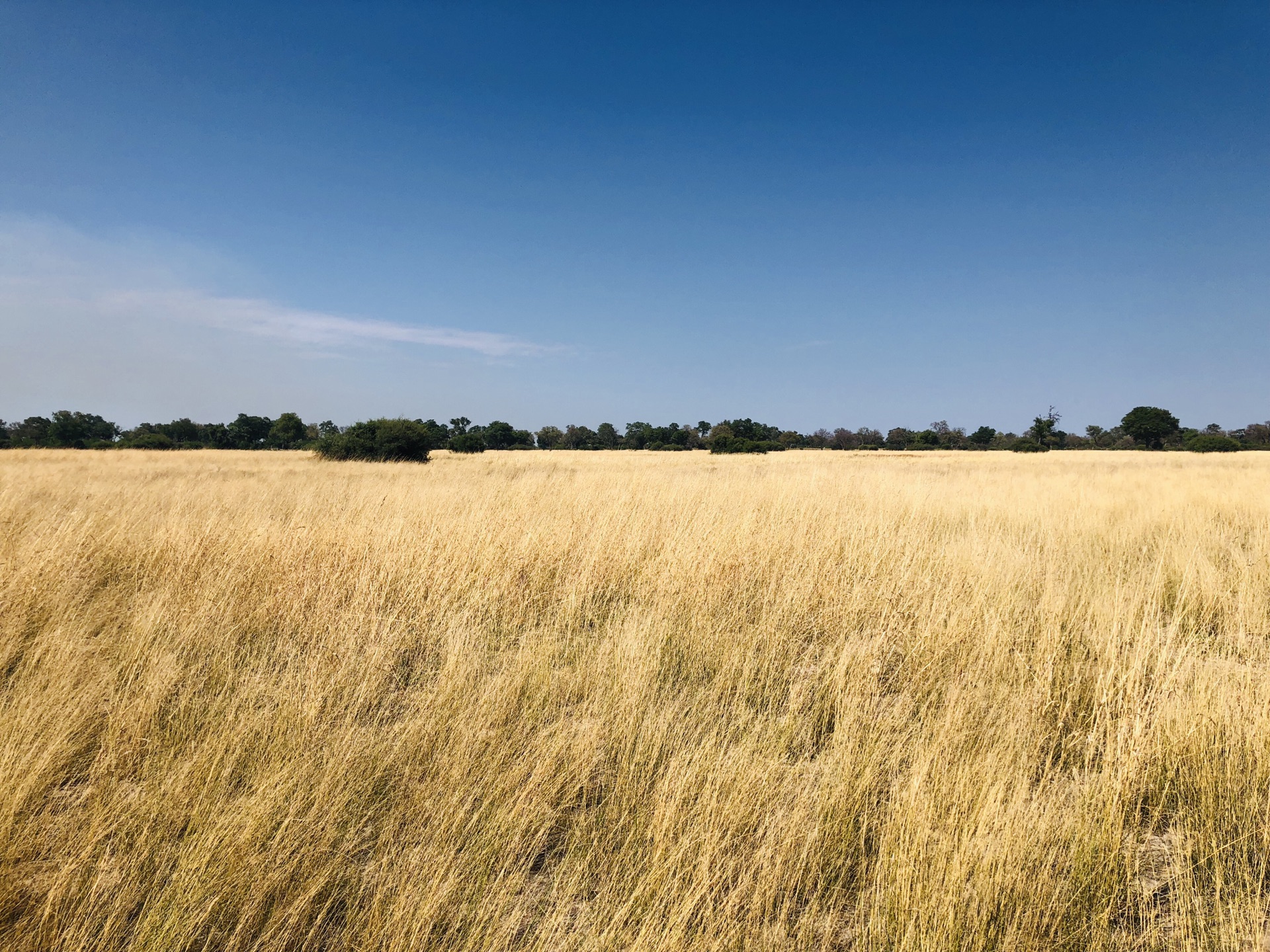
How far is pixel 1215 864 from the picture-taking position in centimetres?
190

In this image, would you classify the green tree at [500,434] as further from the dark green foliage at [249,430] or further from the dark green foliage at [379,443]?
the dark green foliage at [379,443]

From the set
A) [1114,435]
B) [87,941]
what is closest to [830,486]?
[87,941]

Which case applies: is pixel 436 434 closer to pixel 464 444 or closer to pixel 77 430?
pixel 464 444

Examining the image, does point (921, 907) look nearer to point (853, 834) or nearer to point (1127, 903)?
point (853, 834)

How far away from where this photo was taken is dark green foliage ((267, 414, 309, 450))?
65375 millimetres

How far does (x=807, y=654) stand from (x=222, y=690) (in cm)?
338

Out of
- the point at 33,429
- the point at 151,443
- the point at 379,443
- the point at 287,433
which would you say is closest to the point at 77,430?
the point at 33,429

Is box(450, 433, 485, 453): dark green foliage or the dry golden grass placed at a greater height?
box(450, 433, 485, 453): dark green foliage

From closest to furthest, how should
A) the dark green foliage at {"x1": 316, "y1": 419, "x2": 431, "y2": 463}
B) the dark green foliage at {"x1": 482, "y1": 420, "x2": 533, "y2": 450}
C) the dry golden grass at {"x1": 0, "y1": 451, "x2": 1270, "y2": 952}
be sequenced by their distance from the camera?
the dry golden grass at {"x1": 0, "y1": 451, "x2": 1270, "y2": 952}
the dark green foliage at {"x1": 316, "y1": 419, "x2": 431, "y2": 463}
the dark green foliage at {"x1": 482, "y1": 420, "x2": 533, "y2": 450}

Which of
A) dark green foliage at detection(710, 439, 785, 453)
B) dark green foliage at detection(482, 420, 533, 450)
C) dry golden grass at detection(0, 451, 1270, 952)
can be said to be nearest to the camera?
dry golden grass at detection(0, 451, 1270, 952)

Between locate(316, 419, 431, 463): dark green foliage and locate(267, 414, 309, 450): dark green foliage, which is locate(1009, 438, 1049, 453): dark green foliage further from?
locate(267, 414, 309, 450): dark green foliage

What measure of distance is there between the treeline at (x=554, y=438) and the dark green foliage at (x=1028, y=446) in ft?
0.56

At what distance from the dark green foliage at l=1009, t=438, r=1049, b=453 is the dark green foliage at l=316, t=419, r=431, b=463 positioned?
5639 cm

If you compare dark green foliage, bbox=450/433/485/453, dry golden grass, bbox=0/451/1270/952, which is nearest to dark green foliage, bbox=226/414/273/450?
dark green foliage, bbox=450/433/485/453
